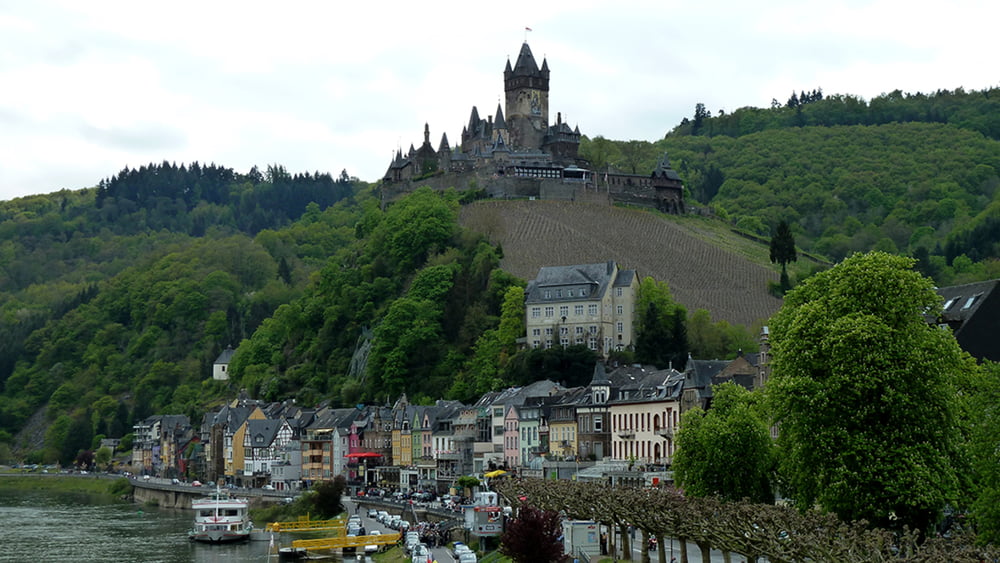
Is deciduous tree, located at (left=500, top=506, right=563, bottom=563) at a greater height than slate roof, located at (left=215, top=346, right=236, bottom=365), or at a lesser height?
lesser

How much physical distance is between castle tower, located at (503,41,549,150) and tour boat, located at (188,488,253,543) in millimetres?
93081

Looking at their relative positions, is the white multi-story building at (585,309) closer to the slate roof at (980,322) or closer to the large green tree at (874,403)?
the slate roof at (980,322)

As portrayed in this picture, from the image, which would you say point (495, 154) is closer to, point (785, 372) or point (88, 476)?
point (88, 476)

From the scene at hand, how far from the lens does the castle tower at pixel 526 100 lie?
185 metres

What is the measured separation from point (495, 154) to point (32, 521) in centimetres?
7841

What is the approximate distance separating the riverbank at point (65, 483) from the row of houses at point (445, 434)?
32.3 feet

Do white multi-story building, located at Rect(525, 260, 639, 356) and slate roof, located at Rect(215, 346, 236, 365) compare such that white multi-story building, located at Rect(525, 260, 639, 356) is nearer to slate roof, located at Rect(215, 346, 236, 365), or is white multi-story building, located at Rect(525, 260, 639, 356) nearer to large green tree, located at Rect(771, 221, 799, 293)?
large green tree, located at Rect(771, 221, 799, 293)

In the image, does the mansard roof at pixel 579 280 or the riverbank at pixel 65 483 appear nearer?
the mansard roof at pixel 579 280

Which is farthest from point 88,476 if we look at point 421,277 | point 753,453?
point 753,453

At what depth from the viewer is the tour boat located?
9400cm

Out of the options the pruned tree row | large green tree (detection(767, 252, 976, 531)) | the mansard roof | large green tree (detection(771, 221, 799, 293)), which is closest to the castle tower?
large green tree (detection(771, 221, 799, 293))

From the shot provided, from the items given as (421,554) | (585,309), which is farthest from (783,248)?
(421,554)

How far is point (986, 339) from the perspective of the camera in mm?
70000

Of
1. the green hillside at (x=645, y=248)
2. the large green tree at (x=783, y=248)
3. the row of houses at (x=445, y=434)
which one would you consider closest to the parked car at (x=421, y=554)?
the row of houses at (x=445, y=434)
